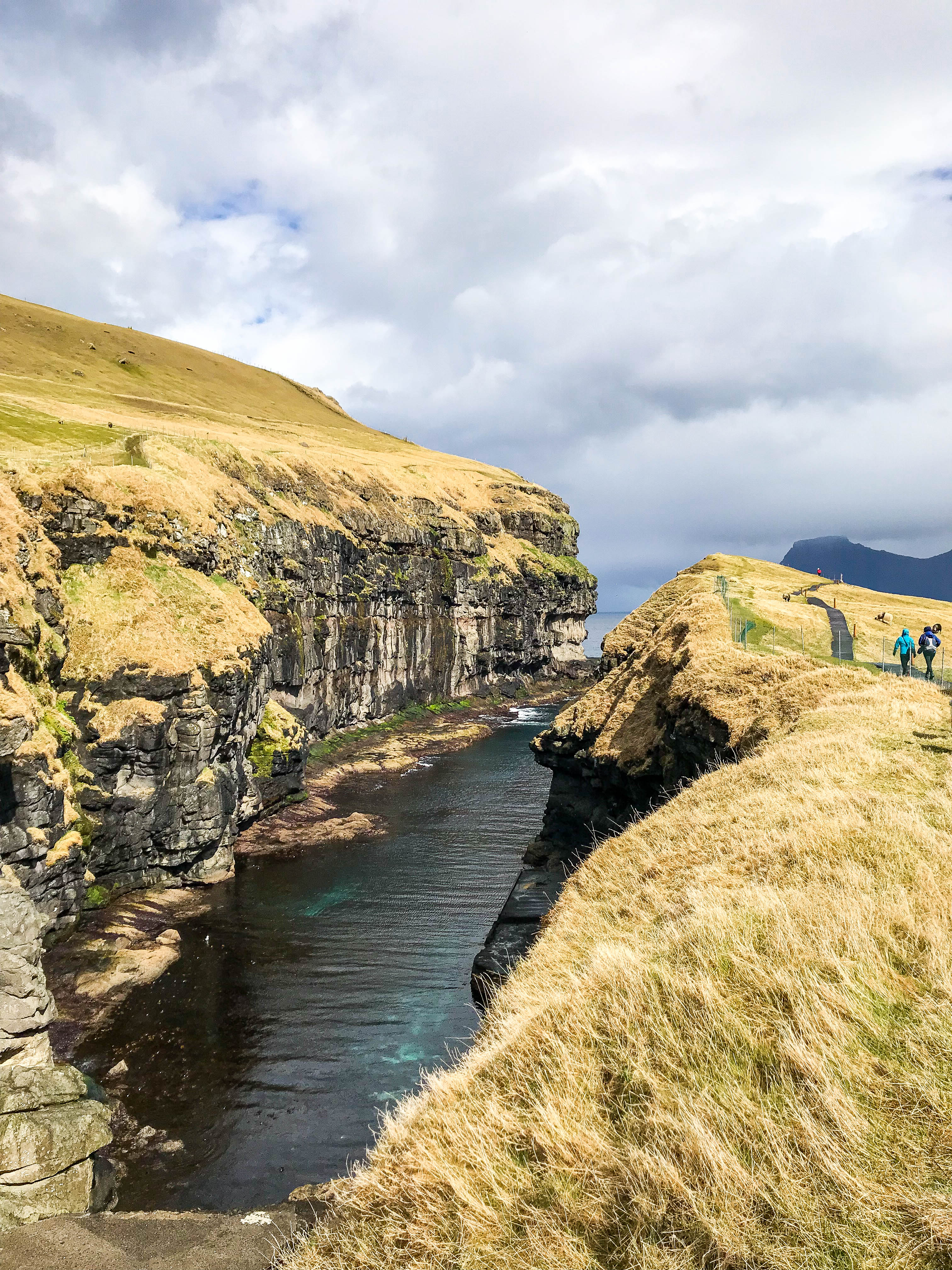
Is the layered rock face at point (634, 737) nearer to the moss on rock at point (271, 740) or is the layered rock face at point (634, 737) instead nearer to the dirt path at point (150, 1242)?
the dirt path at point (150, 1242)

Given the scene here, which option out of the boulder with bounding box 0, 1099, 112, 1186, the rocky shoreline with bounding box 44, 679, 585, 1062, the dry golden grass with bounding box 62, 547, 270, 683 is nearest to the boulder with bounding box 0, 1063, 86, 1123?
the boulder with bounding box 0, 1099, 112, 1186

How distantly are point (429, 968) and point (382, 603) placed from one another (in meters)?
70.9

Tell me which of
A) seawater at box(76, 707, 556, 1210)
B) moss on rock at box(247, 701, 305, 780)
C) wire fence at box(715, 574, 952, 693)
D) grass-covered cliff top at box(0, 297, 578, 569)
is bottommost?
seawater at box(76, 707, 556, 1210)

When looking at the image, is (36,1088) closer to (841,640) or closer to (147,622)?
(147,622)

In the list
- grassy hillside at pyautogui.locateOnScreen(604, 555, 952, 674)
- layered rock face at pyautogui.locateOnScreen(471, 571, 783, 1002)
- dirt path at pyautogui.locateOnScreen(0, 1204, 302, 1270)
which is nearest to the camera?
dirt path at pyautogui.locateOnScreen(0, 1204, 302, 1270)

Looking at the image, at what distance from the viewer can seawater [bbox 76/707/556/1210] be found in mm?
25719

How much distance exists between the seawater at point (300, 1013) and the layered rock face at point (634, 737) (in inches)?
238

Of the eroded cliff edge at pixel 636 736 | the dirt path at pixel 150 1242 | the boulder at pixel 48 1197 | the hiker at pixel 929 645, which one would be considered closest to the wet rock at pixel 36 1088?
the boulder at pixel 48 1197

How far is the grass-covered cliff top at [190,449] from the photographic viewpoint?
59.1 m

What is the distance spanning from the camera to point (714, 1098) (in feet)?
25.6

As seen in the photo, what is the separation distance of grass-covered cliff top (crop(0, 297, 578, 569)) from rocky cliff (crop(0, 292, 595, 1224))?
48cm

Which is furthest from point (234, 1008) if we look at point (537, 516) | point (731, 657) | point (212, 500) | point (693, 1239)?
point (537, 516)

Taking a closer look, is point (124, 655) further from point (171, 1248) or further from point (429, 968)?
point (171, 1248)

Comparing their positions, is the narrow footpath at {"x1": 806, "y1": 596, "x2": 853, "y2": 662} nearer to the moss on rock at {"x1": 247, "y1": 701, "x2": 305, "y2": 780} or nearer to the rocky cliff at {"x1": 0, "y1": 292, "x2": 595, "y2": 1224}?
the rocky cliff at {"x1": 0, "y1": 292, "x2": 595, "y2": 1224}
